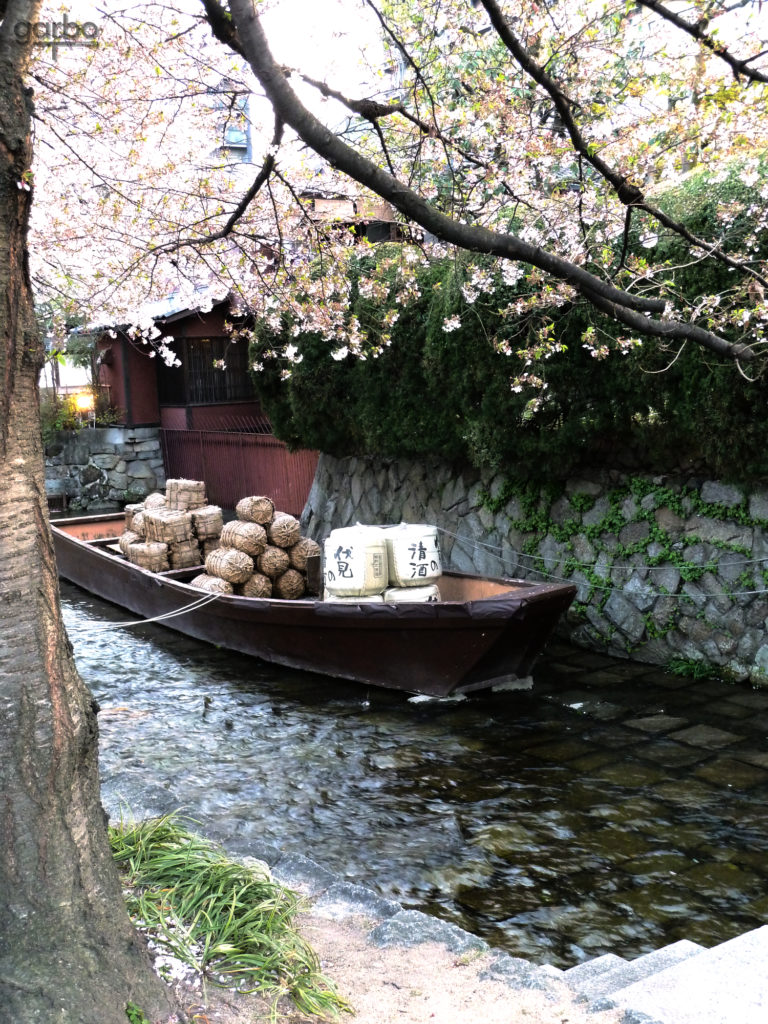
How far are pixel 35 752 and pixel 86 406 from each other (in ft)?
71.5

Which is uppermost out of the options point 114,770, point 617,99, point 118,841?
point 617,99

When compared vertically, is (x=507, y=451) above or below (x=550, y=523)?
Answer: above

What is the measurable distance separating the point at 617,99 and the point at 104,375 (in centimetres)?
1881

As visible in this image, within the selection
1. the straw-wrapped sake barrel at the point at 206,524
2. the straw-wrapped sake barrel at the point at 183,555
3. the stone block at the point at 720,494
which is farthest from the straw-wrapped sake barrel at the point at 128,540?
the stone block at the point at 720,494

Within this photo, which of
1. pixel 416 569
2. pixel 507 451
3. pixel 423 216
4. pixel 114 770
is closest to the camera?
pixel 423 216

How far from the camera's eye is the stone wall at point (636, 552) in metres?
8.91

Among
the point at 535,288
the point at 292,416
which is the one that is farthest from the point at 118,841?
the point at 292,416

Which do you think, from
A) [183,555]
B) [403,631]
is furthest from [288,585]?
[403,631]

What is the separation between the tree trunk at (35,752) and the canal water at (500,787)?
2.09 meters

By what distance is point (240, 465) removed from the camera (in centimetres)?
1898

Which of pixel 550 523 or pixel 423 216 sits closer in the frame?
pixel 423 216

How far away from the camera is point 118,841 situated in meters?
3.98

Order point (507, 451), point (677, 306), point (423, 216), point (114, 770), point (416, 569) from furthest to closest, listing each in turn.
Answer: point (507, 451) < point (416, 569) < point (677, 306) < point (114, 770) < point (423, 216)

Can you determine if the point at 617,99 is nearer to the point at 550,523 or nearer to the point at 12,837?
the point at 550,523
